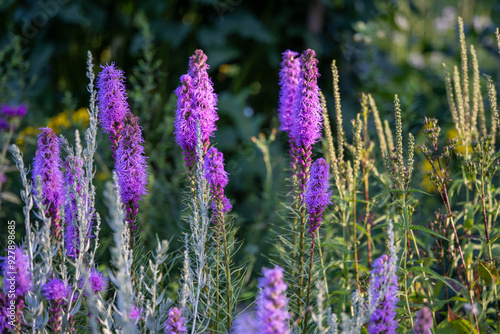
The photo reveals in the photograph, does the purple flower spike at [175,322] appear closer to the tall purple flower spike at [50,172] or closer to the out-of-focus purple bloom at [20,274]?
the out-of-focus purple bloom at [20,274]

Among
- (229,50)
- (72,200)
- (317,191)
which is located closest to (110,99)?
(72,200)

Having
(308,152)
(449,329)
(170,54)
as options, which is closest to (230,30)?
(170,54)

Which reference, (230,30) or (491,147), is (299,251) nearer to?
(491,147)

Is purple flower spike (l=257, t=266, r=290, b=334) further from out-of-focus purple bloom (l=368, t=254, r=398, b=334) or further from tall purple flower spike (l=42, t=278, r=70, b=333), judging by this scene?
tall purple flower spike (l=42, t=278, r=70, b=333)

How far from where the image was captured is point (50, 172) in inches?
66.4

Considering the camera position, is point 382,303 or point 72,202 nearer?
point 382,303

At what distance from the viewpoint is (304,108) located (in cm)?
171

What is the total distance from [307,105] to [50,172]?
34.6 inches

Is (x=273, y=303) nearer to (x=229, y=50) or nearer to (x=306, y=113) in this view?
(x=306, y=113)

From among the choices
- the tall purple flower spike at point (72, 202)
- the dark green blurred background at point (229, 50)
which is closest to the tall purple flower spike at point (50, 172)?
the tall purple flower spike at point (72, 202)

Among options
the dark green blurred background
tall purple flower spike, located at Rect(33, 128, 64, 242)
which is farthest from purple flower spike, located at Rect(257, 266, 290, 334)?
the dark green blurred background

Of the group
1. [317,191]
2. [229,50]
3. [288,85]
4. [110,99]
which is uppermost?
[229,50]

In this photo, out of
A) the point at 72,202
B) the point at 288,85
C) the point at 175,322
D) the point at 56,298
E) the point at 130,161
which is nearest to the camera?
the point at 175,322

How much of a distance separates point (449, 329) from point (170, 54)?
3836 millimetres
